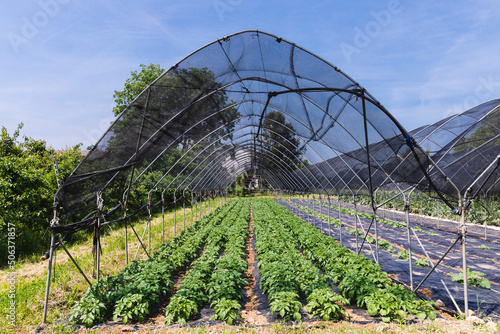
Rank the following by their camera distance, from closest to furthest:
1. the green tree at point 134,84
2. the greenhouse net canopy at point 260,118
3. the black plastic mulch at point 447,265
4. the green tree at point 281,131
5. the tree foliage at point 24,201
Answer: the black plastic mulch at point 447,265
the greenhouse net canopy at point 260,118
the tree foliage at point 24,201
the green tree at point 281,131
the green tree at point 134,84

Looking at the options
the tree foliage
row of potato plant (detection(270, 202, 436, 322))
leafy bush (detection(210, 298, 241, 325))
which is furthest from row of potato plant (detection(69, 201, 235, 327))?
the tree foliage

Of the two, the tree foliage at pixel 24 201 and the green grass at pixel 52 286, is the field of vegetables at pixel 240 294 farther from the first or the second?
the tree foliage at pixel 24 201

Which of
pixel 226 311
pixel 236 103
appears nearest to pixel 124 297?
pixel 226 311

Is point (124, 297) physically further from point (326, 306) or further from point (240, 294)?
point (326, 306)

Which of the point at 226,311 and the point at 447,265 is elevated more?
the point at 226,311

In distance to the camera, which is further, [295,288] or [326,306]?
[295,288]

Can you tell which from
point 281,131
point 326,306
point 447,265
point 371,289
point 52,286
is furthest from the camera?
point 281,131

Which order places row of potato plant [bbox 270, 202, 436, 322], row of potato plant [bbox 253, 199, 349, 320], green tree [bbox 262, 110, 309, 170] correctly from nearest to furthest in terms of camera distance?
row of potato plant [bbox 270, 202, 436, 322] → row of potato plant [bbox 253, 199, 349, 320] → green tree [bbox 262, 110, 309, 170]

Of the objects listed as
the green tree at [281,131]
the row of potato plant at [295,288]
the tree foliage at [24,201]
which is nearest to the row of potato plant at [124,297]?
the row of potato plant at [295,288]

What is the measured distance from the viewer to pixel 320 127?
8.36m

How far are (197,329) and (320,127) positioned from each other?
237 inches

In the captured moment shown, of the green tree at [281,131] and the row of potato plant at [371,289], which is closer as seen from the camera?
the row of potato plant at [371,289]

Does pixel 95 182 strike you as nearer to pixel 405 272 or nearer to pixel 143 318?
pixel 143 318

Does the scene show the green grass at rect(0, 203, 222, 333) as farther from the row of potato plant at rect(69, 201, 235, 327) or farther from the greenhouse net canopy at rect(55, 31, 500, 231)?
the greenhouse net canopy at rect(55, 31, 500, 231)
